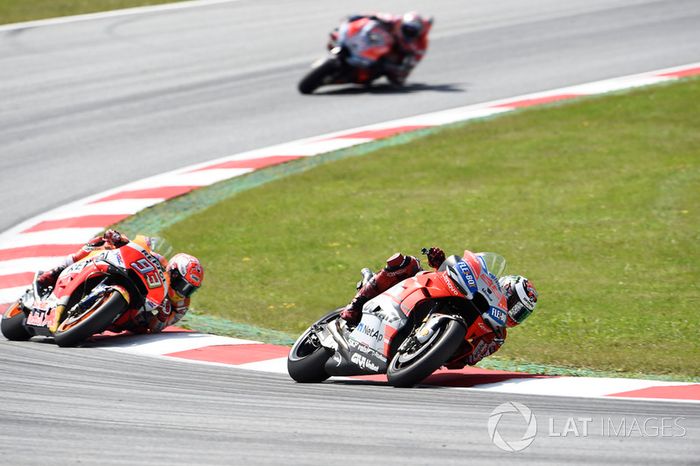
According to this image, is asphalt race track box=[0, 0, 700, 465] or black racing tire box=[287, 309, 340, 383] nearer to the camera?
asphalt race track box=[0, 0, 700, 465]

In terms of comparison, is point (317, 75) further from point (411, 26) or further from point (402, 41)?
point (411, 26)

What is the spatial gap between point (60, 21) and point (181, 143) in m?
9.48

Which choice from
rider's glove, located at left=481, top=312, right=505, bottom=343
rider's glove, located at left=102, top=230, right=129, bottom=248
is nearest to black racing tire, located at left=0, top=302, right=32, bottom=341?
rider's glove, located at left=102, top=230, right=129, bottom=248

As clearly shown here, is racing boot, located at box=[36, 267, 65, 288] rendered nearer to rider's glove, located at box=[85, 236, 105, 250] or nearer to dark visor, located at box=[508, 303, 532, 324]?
rider's glove, located at box=[85, 236, 105, 250]

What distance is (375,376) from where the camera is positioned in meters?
7.86

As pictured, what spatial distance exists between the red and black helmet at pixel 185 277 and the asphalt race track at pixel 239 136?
953 millimetres

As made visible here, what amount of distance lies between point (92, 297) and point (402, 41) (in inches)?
438

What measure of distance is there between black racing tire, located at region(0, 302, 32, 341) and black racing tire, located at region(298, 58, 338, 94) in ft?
33.2

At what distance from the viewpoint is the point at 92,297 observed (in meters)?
8.53

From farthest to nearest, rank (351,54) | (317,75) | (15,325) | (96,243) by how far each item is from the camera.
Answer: (351,54)
(317,75)
(96,243)
(15,325)

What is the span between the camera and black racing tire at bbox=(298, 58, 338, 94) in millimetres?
18453

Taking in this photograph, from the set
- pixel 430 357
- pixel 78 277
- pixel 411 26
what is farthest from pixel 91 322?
pixel 411 26

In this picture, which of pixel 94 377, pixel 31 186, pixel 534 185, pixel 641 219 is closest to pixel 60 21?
pixel 31 186

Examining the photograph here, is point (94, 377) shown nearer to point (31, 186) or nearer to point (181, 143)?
point (31, 186)
